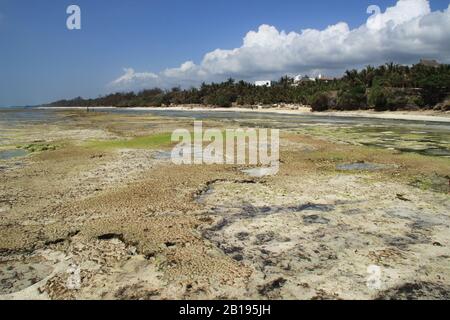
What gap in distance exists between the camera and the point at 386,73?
82.0m

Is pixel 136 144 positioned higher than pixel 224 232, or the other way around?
pixel 136 144

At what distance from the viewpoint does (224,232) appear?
28.4 feet

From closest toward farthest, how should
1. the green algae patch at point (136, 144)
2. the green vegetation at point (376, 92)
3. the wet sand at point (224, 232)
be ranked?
1. the wet sand at point (224, 232)
2. the green algae patch at point (136, 144)
3. the green vegetation at point (376, 92)

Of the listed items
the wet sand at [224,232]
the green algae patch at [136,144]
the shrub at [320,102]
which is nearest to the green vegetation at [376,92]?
the shrub at [320,102]

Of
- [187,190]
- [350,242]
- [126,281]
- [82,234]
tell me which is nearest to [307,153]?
[187,190]

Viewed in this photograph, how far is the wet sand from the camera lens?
6242 mm

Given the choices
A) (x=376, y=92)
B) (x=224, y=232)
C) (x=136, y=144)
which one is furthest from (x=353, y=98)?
(x=224, y=232)

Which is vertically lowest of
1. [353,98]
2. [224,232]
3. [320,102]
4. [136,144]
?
[224,232]

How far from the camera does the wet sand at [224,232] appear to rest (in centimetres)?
624

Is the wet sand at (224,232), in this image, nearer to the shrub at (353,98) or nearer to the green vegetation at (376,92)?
the green vegetation at (376,92)

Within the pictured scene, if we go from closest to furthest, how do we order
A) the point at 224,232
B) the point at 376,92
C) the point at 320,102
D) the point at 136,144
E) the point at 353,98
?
the point at 224,232, the point at 136,144, the point at 376,92, the point at 353,98, the point at 320,102

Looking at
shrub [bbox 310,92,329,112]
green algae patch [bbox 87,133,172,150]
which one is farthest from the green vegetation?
green algae patch [bbox 87,133,172,150]

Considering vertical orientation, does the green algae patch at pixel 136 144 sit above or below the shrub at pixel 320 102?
below

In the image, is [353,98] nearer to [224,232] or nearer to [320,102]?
[320,102]
